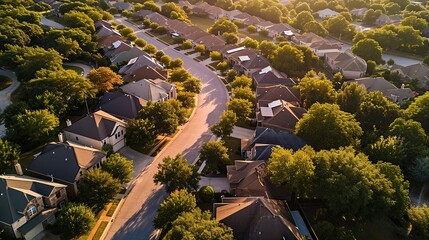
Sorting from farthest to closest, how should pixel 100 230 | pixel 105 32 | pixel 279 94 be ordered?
pixel 105 32
pixel 279 94
pixel 100 230

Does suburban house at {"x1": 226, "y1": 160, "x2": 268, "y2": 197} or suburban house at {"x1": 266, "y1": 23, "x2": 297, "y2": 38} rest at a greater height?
suburban house at {"x1": 226, "y1": 160, "x2": 268, "y2": 197}

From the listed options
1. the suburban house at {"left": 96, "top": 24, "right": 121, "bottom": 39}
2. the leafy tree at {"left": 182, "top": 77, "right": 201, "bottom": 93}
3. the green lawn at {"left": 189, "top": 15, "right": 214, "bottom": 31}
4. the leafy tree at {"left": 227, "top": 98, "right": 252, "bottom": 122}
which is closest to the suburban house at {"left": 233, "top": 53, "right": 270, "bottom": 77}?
the leafy tree at {"left": 182, "top": 77, "right": 201, "bottom": 93}

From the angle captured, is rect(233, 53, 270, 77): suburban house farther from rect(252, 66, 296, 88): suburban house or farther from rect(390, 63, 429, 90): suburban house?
rect(390, 63, 429, 90): suburban house

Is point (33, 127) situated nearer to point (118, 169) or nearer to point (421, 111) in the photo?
point (118, 169)

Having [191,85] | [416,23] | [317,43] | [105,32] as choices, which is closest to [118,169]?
[191,85]

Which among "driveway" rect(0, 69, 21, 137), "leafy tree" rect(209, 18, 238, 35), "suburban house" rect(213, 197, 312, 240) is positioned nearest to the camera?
"suburban house" rect(213, 197, 312, 240)

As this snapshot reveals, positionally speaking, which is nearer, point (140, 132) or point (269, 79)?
point (140, 132)

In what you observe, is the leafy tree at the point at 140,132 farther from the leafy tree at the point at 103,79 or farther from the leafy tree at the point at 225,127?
the leafy tree at the point at 103,79

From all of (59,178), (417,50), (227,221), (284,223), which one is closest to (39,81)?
(59,178)
